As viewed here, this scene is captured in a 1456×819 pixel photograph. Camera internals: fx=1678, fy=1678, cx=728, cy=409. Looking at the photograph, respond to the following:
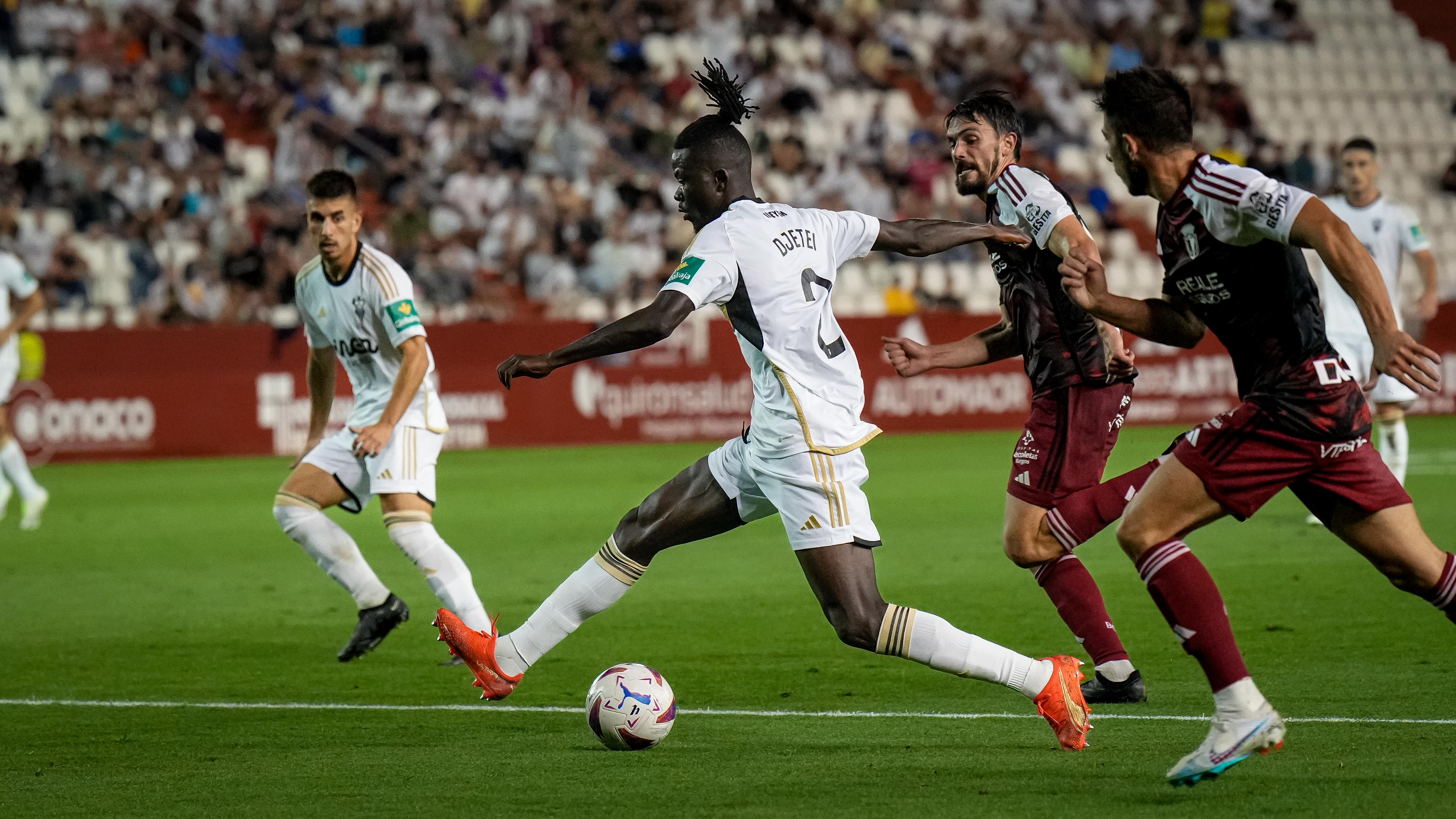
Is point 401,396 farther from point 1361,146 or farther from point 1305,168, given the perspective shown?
point 1305,168

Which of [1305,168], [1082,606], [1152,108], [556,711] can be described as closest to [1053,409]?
[1082,606]

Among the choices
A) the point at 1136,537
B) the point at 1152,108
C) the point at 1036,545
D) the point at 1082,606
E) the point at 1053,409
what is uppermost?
the point at 1152,108

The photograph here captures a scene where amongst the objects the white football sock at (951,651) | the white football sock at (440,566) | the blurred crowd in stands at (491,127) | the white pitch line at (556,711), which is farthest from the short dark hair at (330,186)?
the blurred crowd in stands at (491,127)

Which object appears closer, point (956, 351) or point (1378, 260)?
point (956, 351)

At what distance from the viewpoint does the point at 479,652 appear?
19.7 feet

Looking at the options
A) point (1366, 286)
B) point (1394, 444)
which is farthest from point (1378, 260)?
point (1366, 286)

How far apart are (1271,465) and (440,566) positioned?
3.87 metres

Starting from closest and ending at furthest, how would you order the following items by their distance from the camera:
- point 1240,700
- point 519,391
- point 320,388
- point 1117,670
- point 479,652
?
point 1240,700 → point 479,652 → point 1117,670 → point 320,388 → point 519,391

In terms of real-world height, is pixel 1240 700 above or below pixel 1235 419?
below

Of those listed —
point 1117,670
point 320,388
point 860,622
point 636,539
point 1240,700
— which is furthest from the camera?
point 320,388

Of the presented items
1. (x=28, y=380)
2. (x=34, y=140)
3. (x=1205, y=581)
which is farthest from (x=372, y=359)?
(x=34, y=140)

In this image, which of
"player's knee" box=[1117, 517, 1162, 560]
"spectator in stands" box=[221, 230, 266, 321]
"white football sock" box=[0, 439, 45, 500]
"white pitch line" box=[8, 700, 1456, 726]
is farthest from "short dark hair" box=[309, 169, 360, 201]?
"spectator in stands" box=[221, 230, 266, 321]

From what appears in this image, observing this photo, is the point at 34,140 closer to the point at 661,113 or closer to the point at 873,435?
the point at 661,113

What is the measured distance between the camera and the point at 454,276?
67.1ft
